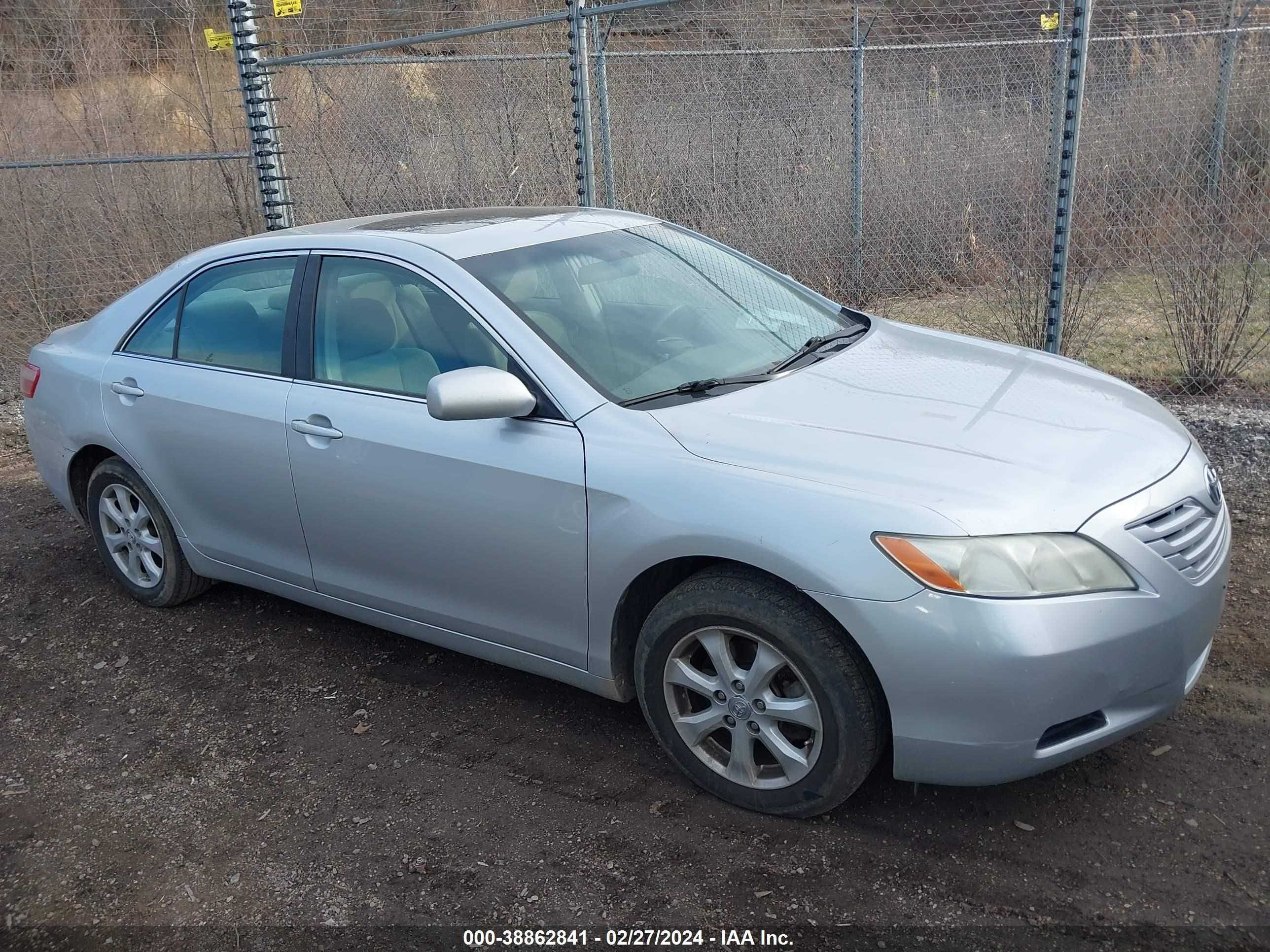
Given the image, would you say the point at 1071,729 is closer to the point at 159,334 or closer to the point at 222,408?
the point at 222,408

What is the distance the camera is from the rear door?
155 inches

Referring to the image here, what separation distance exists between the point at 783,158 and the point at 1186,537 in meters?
7.30

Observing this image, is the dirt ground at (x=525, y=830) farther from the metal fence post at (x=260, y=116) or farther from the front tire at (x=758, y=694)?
the metal fence post at (x=260, y=116)

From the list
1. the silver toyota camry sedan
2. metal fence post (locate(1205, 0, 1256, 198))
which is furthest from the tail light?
metal fence post (locate(1205, 0, 1256, 198))

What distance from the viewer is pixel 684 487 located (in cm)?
294

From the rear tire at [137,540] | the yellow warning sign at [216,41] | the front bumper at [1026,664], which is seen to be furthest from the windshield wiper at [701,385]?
the yellow warning sign at [216,41]

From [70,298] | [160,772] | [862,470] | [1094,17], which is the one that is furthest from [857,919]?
[1094,17]

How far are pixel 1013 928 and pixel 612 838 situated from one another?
3.56 ft

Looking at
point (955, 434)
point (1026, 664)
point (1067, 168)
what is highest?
point (1067, 168)

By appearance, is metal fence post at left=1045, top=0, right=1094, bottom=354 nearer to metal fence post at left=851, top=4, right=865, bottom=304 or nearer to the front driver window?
the front driver window

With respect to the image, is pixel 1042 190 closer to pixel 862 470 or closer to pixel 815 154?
pixel 815 154

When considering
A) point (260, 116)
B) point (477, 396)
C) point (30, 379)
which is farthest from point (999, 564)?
point (260, 116)

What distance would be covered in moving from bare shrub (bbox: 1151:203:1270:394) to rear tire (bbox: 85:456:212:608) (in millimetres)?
5599

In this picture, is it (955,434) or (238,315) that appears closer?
(955,434)
